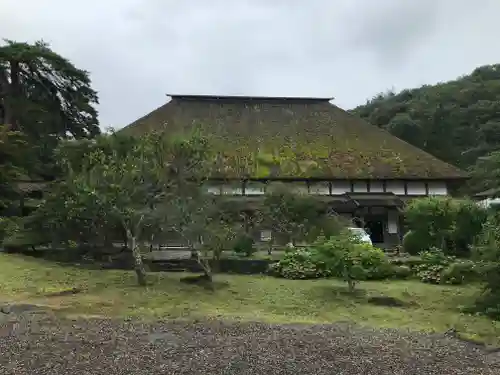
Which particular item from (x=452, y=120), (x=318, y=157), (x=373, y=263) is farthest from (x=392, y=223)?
(x=452, y=120)

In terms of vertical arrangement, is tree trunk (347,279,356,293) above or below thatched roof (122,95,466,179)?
below

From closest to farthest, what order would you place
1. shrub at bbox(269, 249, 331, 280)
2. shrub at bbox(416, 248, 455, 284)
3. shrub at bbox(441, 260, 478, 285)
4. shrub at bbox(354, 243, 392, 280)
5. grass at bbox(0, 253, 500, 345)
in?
1. grass at bbox(0, 253, 500, 345)
2. shrub at bbox(354, 243, 392, 280)
3. shrub at bbox(441, 260, 478, 285)
4. shrub at bbox(416, 248, 455, 284)
5. shrub at bbox(269, 249, 331, 280)

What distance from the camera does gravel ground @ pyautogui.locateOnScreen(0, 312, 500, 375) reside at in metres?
6.82

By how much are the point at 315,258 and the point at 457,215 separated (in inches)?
247

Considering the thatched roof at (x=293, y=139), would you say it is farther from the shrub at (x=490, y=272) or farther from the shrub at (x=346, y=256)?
the shrub at (x=490, y=272)

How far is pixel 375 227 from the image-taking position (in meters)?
25.2

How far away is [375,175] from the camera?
2536 centimetres

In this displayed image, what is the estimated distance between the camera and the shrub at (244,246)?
54.6 feet

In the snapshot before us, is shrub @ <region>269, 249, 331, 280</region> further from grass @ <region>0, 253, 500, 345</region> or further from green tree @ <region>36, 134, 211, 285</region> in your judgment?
green tree @ <region>36, 134, 211, 285</region>

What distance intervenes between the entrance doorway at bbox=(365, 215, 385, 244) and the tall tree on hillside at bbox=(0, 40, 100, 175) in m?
15.3

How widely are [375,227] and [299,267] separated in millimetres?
11527

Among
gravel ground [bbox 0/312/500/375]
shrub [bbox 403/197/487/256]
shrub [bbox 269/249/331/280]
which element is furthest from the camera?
shrub [bbox 403/197/487/256]

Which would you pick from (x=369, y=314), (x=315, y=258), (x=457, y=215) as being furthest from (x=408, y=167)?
(x=369, y=314)

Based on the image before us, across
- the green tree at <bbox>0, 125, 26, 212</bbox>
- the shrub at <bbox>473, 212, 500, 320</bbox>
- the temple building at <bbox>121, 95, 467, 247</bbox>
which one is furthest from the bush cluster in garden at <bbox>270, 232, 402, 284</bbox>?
the green tree at <bbox>0, 125, 26, 212</bbox>
